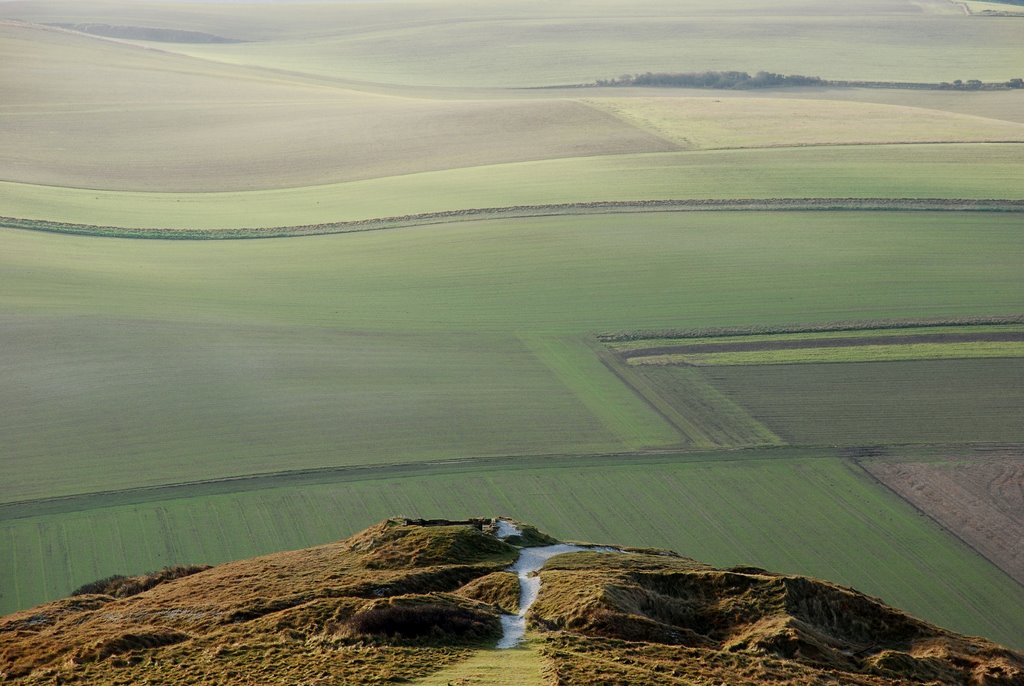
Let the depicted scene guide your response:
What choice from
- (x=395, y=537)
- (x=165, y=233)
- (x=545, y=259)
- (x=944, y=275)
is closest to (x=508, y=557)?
(x=395, y=537)

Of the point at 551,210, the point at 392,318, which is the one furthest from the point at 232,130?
the point at 392,318

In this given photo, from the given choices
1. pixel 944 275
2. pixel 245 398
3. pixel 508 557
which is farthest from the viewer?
pixel 944 275

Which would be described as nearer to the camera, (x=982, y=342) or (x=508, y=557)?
(x=508, y=557)

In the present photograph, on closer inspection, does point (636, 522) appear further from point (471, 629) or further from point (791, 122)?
point (791, 122)

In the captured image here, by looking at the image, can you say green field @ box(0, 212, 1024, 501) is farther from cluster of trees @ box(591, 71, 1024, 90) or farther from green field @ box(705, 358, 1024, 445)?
cluster of trees @ box(591, 71, 1024, 90)

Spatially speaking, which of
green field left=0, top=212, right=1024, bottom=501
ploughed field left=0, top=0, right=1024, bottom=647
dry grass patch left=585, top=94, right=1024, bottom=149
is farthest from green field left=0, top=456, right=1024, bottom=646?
dry grass patch left=585, top=94, right=1024, bottom=149

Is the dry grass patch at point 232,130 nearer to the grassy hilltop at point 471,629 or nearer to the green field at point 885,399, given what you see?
the green field at point 885,399

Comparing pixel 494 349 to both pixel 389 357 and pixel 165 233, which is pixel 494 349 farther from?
pixel 165 233
